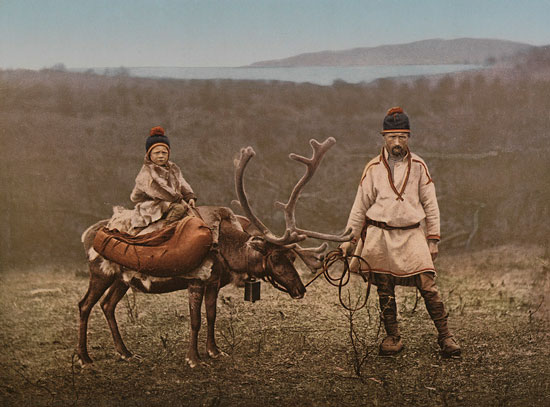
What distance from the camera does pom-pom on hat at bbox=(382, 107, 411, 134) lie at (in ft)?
14.4

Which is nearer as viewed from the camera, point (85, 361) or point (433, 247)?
point (433, 247)

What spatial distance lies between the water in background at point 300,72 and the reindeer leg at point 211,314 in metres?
1.32

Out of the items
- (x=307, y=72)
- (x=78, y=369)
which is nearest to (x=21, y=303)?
(x=78, y=369)

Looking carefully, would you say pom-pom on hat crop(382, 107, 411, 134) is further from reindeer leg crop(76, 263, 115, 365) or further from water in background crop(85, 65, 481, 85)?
reindeer leg crop(76, 263, 115, 365)

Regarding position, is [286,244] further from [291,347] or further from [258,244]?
[291,347]

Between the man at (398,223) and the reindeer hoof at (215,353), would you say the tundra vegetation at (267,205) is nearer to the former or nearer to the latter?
the reindeer hoof at (215,353)

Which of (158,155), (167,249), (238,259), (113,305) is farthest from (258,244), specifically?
(113,305)

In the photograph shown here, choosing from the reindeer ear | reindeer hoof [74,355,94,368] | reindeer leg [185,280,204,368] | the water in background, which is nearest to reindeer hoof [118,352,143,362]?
reindeer hoof [74,355,94,368]

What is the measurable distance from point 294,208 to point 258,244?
0.96ft

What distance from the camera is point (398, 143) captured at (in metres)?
4.39

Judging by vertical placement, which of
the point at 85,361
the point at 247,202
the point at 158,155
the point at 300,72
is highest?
the point at 300,72

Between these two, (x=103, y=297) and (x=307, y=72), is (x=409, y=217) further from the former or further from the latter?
(x=103, y=297)

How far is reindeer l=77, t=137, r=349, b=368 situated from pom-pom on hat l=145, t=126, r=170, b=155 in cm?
43

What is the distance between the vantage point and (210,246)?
434 centimetres
